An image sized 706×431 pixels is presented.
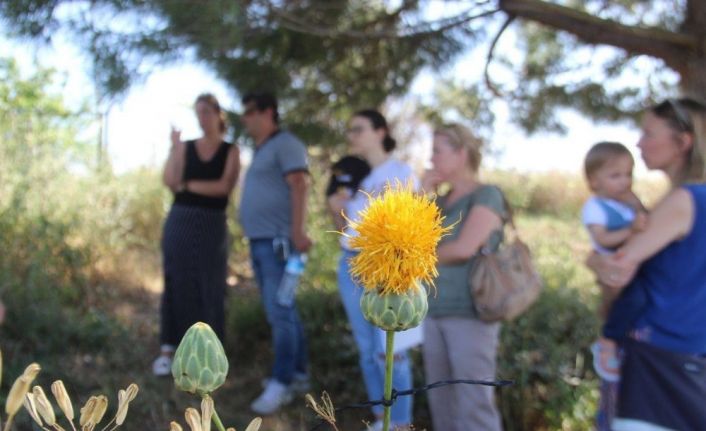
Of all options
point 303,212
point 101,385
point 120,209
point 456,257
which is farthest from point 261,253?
point 120,209

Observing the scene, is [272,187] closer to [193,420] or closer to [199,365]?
[199,365]

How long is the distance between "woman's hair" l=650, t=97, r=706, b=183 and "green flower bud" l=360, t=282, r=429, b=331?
1368mm

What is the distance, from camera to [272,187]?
345 cm

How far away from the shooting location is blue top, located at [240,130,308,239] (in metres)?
3.41

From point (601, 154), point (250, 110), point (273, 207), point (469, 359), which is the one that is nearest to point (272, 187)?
point (273, 207)

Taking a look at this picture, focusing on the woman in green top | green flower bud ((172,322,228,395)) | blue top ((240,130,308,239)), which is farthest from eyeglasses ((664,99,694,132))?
blue top ((240,130,308,239))

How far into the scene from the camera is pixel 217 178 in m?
3.62

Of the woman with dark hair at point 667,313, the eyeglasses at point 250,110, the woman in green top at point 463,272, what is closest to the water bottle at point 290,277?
the eyeglasses at point 250,110

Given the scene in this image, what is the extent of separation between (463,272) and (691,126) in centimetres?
90

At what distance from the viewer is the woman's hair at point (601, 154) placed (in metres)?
2.32

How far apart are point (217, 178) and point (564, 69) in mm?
2098

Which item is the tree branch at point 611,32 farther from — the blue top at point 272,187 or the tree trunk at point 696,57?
the blue top at point 272,187

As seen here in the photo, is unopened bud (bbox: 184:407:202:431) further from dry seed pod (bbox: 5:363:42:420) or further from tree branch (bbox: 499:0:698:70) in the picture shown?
tree branch (bbox: 499:0:698:70)

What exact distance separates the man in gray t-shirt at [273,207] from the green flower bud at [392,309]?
2585 millimetres
